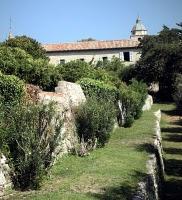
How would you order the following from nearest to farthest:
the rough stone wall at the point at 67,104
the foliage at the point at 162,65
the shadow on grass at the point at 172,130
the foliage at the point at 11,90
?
1. the foliage at the point at 11,90
2. the rough stone wall at the point at 67,104
3. the shadow on grass at the point at 172,130
4. the foliage at the point at 162,65

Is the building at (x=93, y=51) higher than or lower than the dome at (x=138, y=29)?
lower

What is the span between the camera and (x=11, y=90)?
14391 millimetres

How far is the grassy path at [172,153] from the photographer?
Answer: 55.4ft

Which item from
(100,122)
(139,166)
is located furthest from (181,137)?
(139,166)

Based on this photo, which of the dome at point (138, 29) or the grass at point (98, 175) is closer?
the grass at point (98, 175)

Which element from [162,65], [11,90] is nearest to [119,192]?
[11,90]

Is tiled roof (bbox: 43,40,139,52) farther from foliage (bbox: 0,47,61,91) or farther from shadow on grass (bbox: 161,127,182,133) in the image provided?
foliage (bbox: 0,47,61,91)

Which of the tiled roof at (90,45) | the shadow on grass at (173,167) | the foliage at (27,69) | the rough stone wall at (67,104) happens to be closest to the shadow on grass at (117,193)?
the rough stone wall at (67,104)

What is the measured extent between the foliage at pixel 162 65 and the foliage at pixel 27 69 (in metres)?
31.1

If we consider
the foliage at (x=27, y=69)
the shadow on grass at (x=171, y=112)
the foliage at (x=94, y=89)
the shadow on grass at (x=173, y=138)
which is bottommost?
the shadow on grass at (x=173, y=138)

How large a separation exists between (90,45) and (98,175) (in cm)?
6064

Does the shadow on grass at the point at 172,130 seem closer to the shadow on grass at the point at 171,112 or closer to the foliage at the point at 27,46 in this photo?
the shadow on grass at the point at 171,112

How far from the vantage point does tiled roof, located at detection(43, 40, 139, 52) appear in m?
72.2

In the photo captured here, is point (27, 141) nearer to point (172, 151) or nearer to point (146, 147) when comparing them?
point (146, 147)
